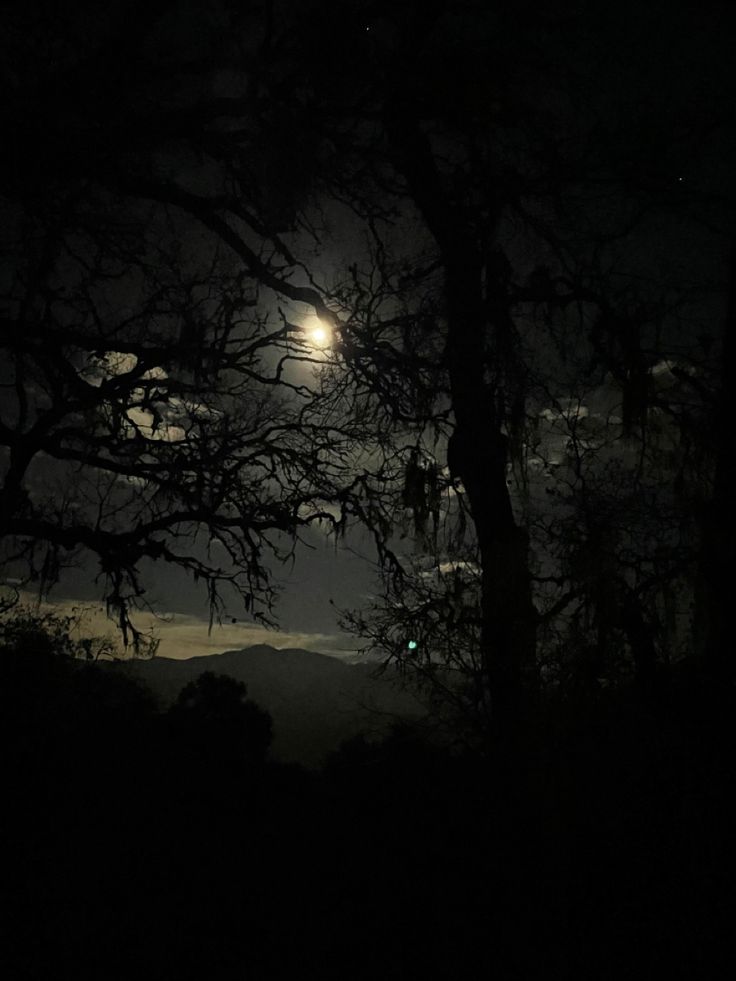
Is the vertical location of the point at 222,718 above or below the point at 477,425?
below

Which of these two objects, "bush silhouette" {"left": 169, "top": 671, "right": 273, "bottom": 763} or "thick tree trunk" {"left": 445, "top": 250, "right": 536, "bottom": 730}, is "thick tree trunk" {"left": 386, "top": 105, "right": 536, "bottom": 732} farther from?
"bush silhouette" {"left": 169, "top": 671, "right": 273, "bottom": 763}

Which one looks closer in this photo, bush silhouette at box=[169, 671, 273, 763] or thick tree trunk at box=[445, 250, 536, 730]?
thick tree trunk at box=[445, 250, 536, 730]

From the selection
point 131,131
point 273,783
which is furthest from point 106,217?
point 273,783

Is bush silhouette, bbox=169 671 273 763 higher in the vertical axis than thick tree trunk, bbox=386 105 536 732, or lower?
lower

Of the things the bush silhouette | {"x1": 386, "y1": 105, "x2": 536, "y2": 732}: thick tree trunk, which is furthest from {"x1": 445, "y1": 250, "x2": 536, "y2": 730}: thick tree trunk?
the bush silhouette

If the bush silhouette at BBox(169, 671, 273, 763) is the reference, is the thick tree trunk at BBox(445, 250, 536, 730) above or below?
above

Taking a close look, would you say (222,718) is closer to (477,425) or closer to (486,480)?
(486,480)

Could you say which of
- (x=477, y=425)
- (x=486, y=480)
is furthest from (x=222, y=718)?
(x=477, y=425)

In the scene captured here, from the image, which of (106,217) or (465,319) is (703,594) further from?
(106,217)

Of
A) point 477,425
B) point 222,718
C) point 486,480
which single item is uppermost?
point 477,425

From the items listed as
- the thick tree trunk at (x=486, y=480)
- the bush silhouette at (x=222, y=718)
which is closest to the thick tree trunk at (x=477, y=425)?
the thick tree trunk at (x=486, y=480)

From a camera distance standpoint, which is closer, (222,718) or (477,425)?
(477,425)

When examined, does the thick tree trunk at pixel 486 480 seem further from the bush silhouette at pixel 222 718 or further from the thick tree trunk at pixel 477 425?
the bush silhouette at pixel 222 718

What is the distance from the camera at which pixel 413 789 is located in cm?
519
